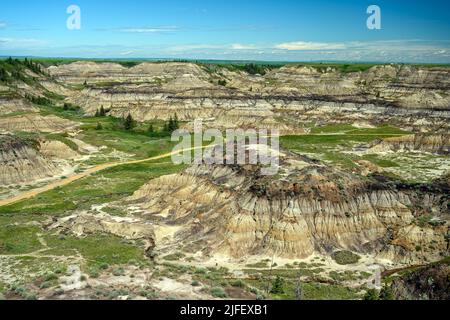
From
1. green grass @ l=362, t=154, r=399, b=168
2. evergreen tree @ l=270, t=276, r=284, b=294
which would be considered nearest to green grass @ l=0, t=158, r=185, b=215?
evergreen tree @ l=270, t=276, r=284, b=294

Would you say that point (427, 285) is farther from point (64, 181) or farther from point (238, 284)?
point (64, 181)

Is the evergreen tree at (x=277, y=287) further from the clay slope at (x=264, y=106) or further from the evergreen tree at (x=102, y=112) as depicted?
the evergreen tree at (x=102, y=112)

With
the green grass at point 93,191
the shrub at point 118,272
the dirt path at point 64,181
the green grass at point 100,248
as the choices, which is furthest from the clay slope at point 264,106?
the shrub at point 118,272

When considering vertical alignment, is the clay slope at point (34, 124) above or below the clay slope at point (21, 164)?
above

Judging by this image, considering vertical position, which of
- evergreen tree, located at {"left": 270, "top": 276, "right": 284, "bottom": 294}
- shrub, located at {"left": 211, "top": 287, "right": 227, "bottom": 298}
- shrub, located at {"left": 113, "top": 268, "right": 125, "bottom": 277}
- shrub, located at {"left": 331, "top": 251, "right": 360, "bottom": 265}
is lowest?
shrub, located at {"left": 331, "top": 251, "right": 360, "bottom": 265}

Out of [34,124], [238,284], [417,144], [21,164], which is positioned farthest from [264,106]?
[238,284]

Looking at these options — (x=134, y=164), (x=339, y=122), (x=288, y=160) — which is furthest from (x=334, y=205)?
(x=339, y=122)

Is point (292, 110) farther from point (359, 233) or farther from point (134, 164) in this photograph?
point (359, 233)

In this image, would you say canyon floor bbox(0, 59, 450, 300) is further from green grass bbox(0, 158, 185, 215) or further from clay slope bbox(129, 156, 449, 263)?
green grass bbox(0, 158, 185, 215)
